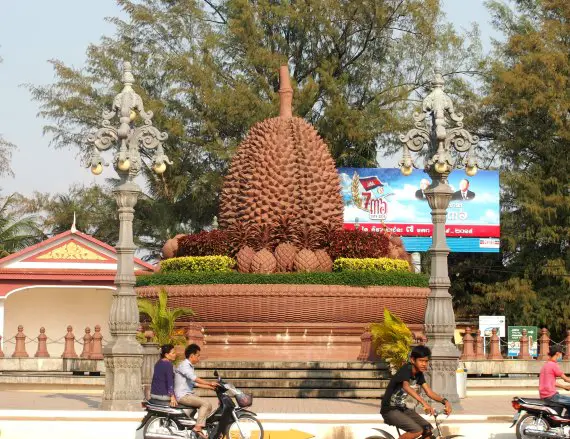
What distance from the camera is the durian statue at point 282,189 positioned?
28.1m

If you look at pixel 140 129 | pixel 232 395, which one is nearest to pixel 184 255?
pixel 140 129

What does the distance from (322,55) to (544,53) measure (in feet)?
27.8

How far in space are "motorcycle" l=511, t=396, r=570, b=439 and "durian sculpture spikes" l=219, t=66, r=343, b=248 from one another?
12458 mm

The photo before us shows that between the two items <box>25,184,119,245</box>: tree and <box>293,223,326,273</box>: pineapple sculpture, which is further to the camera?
<box>25,184,119,245</box>: tree

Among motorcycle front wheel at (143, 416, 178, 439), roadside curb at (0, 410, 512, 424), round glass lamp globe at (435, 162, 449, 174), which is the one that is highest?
round glass lamp globe at (435, 162, 449, 174)

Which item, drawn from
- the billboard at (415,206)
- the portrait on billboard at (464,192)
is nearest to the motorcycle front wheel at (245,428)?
the billboard at (415,206)

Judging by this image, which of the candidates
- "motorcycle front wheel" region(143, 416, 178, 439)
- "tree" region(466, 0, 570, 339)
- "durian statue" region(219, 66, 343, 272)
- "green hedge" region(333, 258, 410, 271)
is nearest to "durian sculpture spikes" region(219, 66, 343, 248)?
"durian statue" region(219, 66, 343, 272)

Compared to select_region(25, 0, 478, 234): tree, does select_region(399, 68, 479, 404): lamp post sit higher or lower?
lower

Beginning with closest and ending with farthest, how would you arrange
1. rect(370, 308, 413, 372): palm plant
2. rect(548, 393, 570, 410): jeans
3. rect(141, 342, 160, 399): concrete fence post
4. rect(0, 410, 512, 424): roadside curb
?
rect(548, 393, 570, 410): jeans → rect(0, 410, 512, 424): roadside curb → rect(141, 342, 160, 399): concrete fence post → rect(370, 308, 413, 372): palm plant

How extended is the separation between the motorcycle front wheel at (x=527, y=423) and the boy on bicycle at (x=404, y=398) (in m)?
3.29

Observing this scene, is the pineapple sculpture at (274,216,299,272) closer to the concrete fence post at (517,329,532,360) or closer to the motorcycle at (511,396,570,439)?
the concrete fence post at (517,329,532,360)

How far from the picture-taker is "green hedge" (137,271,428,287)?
83.7 feet

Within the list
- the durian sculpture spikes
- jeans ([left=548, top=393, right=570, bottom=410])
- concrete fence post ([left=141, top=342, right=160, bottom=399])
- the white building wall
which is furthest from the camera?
the white building wall

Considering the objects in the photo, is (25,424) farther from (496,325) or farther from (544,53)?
(544,53)
